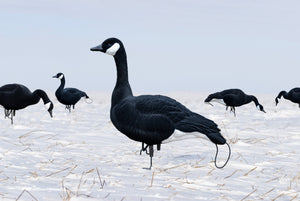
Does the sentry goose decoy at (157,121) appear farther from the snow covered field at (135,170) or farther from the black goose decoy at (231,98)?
the black goose decoy at (231,98)

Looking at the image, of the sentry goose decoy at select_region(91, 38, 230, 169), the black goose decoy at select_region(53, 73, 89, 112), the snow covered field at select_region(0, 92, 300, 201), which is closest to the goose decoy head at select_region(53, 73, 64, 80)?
the black goose decoy at select_region(53, 73, 89, 112)

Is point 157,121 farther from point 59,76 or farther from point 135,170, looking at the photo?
A: point 59,76

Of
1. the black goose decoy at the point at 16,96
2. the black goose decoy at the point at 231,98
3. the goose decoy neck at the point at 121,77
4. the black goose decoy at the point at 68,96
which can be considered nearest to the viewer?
the goose decoy neck at the point at 121,77

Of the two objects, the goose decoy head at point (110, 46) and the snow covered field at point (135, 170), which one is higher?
the goose decoy head at point (110, 46)

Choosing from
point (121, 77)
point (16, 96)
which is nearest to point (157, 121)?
point (121, 77)

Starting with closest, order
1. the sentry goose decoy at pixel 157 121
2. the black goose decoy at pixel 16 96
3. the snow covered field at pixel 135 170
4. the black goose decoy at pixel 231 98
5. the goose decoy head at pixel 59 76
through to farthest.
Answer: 1. the snow covered field at pixel 135 170
2. the sentry goose decoy at pixel 157 121
3. the black goose decoy at pixel 16 96
4. the black goose decoy at pixel 231 98
5. the goose decoy head at pixel 59 76

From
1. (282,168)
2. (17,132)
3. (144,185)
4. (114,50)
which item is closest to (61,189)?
(144,185)

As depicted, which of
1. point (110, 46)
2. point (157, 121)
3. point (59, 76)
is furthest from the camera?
point (59, 76)

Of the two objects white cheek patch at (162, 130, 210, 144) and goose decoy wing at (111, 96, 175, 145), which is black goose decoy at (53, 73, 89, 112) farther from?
white cheek patch at (162, 130, 210, 144)

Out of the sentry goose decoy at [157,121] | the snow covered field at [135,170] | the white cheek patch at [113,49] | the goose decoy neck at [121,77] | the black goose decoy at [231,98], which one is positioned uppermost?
the white cheek patch at [113,49]

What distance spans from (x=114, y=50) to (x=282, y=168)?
3073 millimetres

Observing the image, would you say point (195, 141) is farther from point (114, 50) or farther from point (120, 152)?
point (114, 50)

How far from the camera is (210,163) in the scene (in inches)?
220

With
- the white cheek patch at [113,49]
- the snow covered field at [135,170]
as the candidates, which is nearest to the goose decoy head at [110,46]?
the white cheek patch at [113,49]
